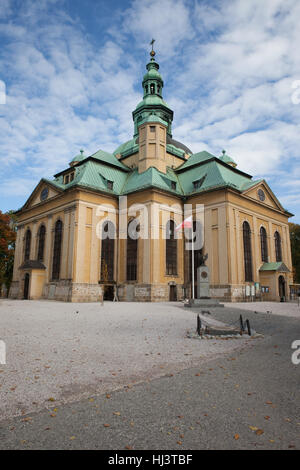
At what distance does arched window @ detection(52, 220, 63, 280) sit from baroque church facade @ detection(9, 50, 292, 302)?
171 millimetres

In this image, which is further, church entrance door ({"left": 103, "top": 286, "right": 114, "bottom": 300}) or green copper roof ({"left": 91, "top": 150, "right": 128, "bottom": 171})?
green copper roof ({"left": 91, "top": 150, "right": 128, "bottom": 171})

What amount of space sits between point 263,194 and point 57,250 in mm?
25892

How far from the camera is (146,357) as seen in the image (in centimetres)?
793

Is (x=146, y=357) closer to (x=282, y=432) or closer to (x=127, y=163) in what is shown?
(x=282, y=432)

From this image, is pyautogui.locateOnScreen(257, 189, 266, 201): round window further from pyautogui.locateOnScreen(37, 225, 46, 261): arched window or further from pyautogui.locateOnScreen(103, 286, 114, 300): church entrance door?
pyautogui.locateOnScreen(37, 225, 46, 261): arched window

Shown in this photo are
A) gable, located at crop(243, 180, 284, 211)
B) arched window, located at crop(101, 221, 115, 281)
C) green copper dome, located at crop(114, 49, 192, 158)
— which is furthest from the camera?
green copper dome, located at crop(114, 49, 192, 158)

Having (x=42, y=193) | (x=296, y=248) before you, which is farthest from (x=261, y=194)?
(x=42, y=193)

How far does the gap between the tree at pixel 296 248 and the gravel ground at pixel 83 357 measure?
46.2 meters

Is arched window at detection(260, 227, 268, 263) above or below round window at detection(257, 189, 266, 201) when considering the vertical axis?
below

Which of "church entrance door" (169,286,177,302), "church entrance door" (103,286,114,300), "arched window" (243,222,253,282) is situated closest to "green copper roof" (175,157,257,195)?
"arched window" (243,222,253,282)

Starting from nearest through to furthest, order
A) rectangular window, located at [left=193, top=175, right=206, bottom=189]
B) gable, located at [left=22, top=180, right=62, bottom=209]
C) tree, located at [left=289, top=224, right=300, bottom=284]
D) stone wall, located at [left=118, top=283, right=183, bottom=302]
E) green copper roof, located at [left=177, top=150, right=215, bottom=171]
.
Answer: stone wall, located at [left=118, top=283, right=183, bottom=302] → rectangular window, located at [left=193, top=175, right=206, bottom=189] → gable, located at [left=22, top=180, right=62, bottom=209] → green copper roof, located at [left=177, top=150, right=215, bottom=171] → tree, located at [left=289, top=224, right=300, bottom=284]

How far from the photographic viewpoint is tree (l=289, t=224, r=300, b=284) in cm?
5375

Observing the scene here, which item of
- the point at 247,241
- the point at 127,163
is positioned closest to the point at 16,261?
the point at 127,163
